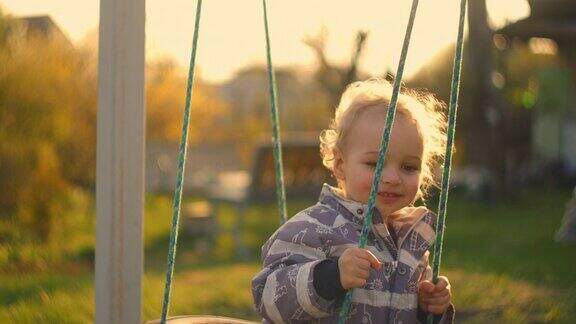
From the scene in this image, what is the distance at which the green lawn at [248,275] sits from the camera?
4.34 metres

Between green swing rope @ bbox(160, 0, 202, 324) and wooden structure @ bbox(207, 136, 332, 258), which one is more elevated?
green swing rope @ bbox(160, 0, 202, 324)

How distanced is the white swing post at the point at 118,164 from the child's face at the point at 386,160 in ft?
1.65

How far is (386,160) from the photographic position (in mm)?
1966

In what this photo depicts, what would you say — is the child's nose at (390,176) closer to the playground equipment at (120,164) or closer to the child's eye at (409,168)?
the child's eye at (409,168)

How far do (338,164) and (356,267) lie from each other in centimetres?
41

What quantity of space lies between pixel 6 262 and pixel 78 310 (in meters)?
2.30

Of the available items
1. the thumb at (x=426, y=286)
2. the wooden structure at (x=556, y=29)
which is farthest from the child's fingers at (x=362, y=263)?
the wooden structure at (x=556, y=29)

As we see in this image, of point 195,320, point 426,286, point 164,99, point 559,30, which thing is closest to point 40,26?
point 164,99

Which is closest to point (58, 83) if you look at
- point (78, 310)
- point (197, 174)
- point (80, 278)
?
point (80, 278)

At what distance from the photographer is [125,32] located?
1.79m

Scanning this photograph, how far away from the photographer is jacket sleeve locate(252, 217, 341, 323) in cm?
177

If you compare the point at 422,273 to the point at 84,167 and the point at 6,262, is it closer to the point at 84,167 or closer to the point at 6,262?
the point at 6,262

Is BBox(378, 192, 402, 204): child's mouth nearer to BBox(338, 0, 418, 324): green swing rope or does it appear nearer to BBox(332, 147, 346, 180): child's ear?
BBox(332, 147, 346, 180): child's ear

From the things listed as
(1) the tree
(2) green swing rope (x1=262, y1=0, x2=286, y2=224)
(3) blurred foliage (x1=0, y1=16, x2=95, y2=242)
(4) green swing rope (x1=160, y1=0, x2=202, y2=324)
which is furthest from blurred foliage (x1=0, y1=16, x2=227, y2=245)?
(1) the tree
